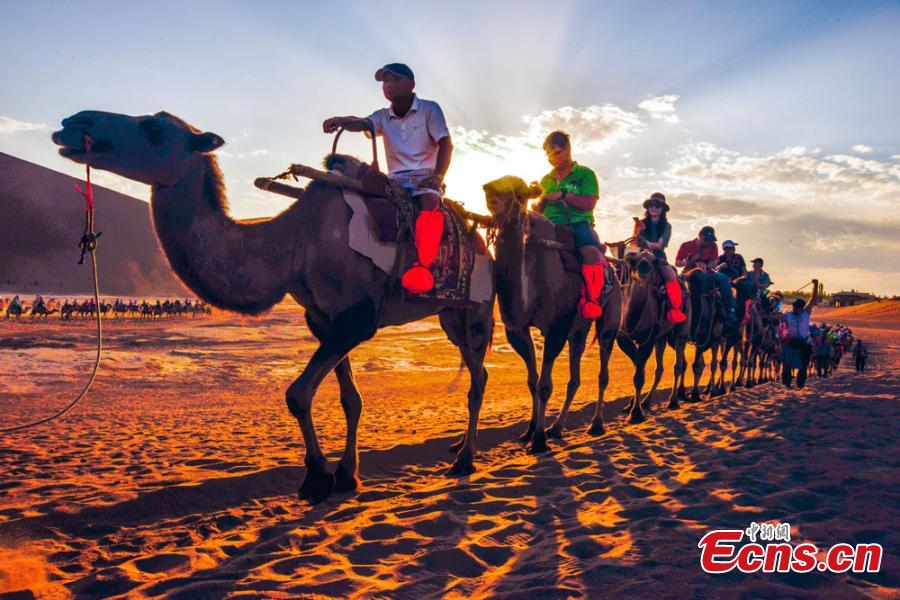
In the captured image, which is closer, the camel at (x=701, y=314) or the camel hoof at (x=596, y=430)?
the camel hoof at (x=596, y=430)

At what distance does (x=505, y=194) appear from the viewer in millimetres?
6418

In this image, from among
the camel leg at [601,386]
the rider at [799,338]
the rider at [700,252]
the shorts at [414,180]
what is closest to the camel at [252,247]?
the shorts at [414,180]

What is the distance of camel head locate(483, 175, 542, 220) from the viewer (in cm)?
639

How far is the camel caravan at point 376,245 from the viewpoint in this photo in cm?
409

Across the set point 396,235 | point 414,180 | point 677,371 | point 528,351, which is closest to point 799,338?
point 677,371

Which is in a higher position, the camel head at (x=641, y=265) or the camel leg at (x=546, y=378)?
the camel head at (x=641, y=265)

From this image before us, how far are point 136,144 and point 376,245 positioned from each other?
6.33ft

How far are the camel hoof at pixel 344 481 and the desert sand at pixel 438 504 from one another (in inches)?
7.4

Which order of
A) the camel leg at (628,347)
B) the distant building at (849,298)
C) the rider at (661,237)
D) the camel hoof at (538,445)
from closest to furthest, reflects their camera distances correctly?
the camel hoof at (538,445), the rider at (661,237), the camel leg at (628,347), the distant building at (849,298)

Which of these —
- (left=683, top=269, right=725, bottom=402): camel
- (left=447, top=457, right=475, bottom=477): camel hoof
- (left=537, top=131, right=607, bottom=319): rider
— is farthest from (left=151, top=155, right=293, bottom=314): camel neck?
(left=683, top=269, right=725, bottom=402): camel

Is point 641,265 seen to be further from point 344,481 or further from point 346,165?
point 344,481

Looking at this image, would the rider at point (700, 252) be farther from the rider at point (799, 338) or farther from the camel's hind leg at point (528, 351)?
the camel's hind leg at point (528, 351)

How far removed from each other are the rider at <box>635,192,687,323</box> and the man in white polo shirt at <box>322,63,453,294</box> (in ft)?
20.2

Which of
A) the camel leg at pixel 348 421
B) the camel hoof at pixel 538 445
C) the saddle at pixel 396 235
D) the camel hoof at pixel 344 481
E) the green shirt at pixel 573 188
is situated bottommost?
the camel hoof at pixel 538 445
